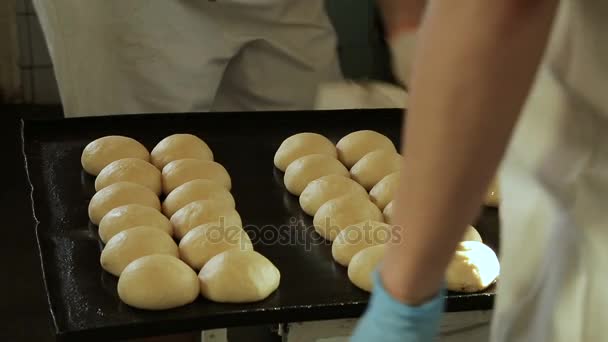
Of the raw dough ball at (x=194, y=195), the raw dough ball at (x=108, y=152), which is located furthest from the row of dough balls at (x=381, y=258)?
the raw dough ball at (x=108, y=152)

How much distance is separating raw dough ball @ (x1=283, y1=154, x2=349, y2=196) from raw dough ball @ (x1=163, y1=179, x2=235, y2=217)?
13 centimetres

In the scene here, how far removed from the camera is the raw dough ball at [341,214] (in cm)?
154

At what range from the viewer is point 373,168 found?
1.73 metres

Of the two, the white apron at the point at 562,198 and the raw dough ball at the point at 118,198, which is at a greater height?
the white apron at the point at 562,198

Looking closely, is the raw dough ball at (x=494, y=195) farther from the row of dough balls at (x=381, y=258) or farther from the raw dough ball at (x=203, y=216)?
the raw dough ball at (x=203, y=216)

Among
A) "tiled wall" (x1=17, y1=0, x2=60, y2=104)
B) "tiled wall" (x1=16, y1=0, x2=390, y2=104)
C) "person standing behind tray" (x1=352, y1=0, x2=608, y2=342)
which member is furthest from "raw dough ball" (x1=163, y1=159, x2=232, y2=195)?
"tiled wall" (x1=17, y1=0, x2=60, y2=104)

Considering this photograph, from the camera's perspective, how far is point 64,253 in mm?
1437

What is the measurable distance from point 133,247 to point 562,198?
796 millimetres

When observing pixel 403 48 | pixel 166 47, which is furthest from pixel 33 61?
pixel 403 48

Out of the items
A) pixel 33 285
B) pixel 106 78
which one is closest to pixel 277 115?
pixel 106 78

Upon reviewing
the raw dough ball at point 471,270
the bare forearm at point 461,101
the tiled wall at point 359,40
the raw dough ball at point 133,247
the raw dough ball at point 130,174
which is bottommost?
the tiled wall at point 359,40

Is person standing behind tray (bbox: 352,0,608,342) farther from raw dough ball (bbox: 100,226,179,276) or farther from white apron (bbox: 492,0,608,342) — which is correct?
raw dough ball (bbox: 100,226,179,276)

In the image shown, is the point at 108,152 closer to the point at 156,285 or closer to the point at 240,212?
the point at 240,212

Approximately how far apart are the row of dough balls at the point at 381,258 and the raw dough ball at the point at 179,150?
41 centimetres
